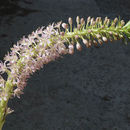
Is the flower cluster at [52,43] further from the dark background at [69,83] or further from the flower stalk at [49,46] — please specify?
the dark background at [69,83]

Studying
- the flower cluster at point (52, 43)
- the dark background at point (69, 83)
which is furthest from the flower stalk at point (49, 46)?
the dark background at point (69, 83)

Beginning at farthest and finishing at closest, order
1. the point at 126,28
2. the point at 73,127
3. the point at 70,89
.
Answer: the point at 70,89, the point at 73,127, the point at 126,28

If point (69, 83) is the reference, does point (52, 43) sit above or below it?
below

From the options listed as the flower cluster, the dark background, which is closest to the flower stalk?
the flower cluster

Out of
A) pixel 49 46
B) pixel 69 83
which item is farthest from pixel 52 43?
pixel 69 83

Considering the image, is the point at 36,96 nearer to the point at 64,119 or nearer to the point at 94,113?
the point at 64,119

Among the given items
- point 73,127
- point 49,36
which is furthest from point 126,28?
point 73,127

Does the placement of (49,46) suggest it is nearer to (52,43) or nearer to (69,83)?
(52,43)

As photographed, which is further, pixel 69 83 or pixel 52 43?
pixel 69 83
